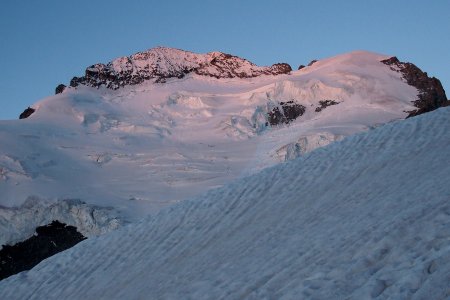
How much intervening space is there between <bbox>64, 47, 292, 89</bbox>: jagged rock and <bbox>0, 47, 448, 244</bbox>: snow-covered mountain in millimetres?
275

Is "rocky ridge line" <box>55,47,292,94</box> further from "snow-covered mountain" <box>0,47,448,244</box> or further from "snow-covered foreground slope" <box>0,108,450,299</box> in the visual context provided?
"snow-covered foreground slope" <box>0,108,450,299</box>

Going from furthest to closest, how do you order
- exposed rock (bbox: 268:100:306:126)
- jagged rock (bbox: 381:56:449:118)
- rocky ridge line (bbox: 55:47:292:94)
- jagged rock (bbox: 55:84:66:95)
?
1. rocky ridge line (bbox: 55:47:292:94)
2. jagged rock (bbox: 55:84:66:95)
3. jagged rock (bbox: 381:56:449:118)
4. exposed rock (bbox: 268:100:306:126)

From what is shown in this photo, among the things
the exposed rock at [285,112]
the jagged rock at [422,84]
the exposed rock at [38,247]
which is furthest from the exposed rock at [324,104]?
the exposed rock at [38,247]

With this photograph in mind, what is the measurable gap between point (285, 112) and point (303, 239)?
36920mm

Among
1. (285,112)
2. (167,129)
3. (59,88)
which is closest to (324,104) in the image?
(285,112)

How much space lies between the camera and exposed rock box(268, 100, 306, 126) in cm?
4150

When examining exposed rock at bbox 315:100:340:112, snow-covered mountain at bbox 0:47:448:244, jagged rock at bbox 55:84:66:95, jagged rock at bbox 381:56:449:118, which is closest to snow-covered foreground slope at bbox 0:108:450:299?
snow-covered mountain at bbox 0:47:448:244

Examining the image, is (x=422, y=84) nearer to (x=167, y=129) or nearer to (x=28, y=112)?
(x=167, y=129)

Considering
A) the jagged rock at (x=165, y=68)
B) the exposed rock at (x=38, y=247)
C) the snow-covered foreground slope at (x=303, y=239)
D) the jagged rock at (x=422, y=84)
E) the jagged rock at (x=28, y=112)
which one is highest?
the jagged rock at (x=165, y=68)

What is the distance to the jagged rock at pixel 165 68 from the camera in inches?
2181

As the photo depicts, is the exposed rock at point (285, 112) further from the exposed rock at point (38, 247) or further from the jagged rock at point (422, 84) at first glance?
the exposed rock at point (38, 247)

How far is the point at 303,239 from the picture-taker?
5.62 meters

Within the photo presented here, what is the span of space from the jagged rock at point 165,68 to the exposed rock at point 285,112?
14625mm

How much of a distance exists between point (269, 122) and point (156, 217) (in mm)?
33740
